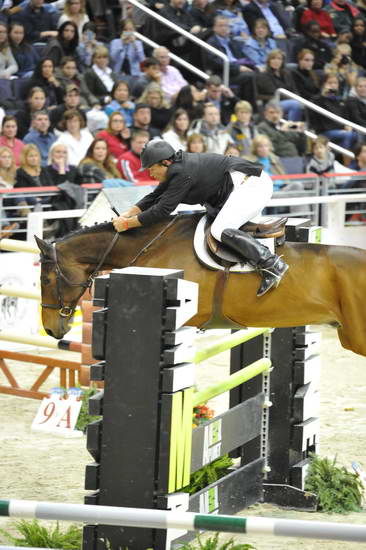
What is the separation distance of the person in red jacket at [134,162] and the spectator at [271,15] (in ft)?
16.6

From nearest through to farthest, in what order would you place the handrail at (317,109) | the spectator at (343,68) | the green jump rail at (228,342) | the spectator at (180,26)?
the green jump rail at (228,342)
the handrail at (317,109)
the spectator at (180,26)
the spectator at (343,68)

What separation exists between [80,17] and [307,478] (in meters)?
9.01

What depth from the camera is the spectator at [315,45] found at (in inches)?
664

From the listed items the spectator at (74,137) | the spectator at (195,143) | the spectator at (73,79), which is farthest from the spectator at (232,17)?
the spectator at (74,137)

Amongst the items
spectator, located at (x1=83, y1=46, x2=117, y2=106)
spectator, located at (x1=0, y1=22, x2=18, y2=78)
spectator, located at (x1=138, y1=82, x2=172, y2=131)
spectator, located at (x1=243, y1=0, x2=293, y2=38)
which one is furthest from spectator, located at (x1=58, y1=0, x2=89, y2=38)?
spectator, located at (x1=243, y1=0, x2=293, y2=38)

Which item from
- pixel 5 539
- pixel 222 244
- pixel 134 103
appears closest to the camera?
pixel 5 539

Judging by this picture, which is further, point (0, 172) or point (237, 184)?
point (0, 172)

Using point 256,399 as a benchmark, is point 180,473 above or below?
above

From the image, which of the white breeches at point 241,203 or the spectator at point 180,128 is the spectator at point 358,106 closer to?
the spectator at point 180,128

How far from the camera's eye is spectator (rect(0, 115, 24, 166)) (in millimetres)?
11305

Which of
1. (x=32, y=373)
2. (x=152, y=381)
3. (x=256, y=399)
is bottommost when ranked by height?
(x=32, y=373)

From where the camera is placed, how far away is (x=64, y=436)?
7.96 meters

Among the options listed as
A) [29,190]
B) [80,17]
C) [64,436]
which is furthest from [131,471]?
[80,17]

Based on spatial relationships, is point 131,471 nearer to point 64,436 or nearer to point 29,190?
point 64,436
